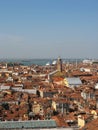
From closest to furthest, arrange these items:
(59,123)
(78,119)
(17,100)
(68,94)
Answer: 1. (59,123)
2. (78,119)
3. (17,100)
4. (68,94)

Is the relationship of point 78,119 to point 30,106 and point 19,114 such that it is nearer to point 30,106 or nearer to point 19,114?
point 19,114

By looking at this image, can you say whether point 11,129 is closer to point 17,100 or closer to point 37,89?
point 17,100

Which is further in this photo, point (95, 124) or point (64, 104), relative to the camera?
point (64, 104)

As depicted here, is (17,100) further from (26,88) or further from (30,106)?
(26,88)

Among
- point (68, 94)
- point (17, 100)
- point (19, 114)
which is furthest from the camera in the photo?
point (68, 94)

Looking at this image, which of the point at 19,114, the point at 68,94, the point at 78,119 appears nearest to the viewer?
the point at 78,119

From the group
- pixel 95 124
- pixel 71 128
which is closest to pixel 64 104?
pixel 71 128

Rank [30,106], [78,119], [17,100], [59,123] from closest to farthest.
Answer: [59,123] → [78,119] → [30,106] → [17,100]

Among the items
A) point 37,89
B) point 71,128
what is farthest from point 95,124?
point 37,89

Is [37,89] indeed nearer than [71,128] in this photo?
No
